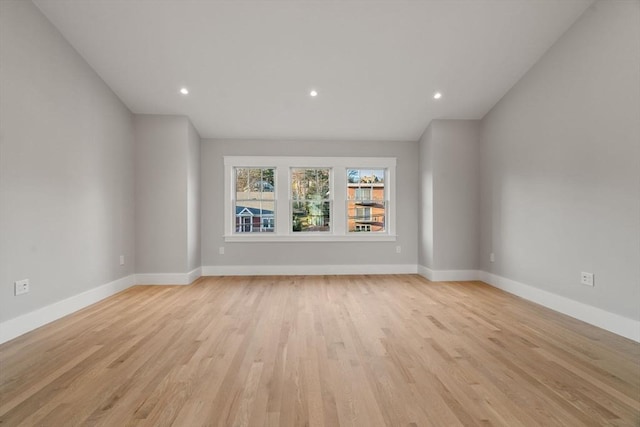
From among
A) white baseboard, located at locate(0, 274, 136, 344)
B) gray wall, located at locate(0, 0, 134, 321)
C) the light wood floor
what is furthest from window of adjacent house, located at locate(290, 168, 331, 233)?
white baseboard, located at locate(0, 274, 136, 344)

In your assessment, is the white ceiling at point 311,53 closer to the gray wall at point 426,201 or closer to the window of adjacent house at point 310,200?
the gray wall at point 426,201

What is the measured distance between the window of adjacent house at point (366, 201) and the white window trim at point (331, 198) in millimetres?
104

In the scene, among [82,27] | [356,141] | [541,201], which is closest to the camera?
[82,27]

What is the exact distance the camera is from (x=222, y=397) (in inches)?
71.4

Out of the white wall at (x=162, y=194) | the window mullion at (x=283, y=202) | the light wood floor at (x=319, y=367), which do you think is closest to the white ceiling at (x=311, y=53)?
the white wall at (x=162, y=194)

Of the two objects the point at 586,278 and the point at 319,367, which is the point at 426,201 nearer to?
the point at 586,278

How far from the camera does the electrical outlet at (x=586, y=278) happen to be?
10.5ft

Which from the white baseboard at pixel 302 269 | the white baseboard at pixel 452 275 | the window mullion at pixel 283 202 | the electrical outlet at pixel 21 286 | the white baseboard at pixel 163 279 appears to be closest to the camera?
the electrical outlet at pixel 21 286

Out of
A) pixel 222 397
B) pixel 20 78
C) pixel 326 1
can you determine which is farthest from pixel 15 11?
pixel 222 397

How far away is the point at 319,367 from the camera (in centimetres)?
219

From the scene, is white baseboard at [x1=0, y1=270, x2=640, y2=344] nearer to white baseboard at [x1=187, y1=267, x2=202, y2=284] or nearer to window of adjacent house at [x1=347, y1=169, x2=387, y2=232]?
white baseboard at [x1=187, y1=267, x2=202, y2=284]

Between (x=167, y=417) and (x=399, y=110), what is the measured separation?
459 centimetres

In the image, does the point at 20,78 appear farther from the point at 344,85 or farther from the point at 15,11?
the point at 344,85

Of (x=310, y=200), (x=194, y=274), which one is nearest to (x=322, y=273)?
(x=310, y=200)
